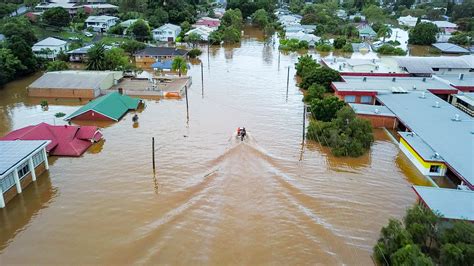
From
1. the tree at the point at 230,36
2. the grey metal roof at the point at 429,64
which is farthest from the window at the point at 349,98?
the tree at the point at 230,36

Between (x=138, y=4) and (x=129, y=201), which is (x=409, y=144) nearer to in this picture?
(x=129, y=201)

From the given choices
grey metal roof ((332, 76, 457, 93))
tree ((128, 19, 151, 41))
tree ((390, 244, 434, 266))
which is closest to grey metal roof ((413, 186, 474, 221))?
tree ((390, 244, 434, 266))

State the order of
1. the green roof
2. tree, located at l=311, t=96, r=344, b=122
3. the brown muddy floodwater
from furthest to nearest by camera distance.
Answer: the green roof, tree, located at l=311, t=96, r=344, b=122, the brown muddy floodwater

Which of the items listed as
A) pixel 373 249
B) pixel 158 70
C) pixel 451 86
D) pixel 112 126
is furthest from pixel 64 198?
pixel 451 86

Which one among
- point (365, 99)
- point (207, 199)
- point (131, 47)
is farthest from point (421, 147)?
point (131, 47)

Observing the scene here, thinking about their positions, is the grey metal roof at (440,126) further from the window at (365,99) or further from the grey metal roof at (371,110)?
the window at (365,99)

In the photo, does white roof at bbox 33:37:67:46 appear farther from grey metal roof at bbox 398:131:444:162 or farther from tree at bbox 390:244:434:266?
tree at bbox 390:244:434:266
